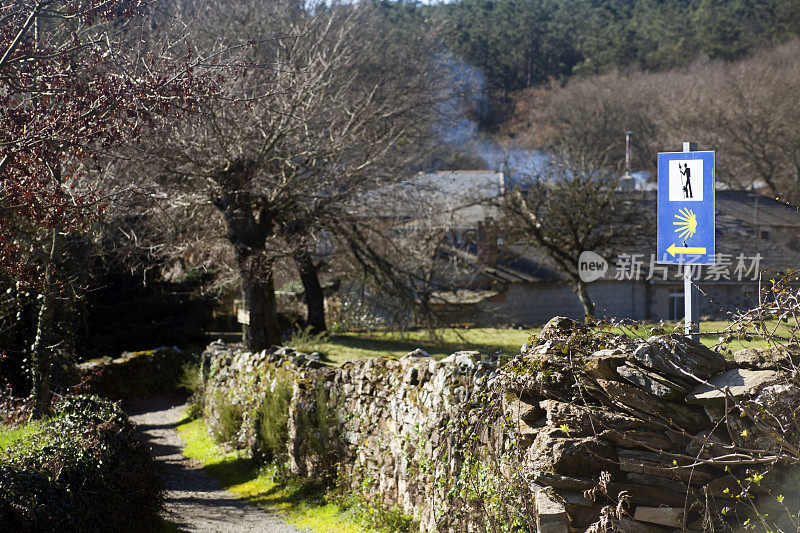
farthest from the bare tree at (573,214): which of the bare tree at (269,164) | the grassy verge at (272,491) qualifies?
the grassy verge at (272,491)

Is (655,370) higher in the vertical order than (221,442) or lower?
higher

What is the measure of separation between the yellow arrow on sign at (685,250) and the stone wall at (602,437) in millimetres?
585

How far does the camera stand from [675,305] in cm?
2977

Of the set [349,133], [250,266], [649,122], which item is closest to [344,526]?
[250,266]

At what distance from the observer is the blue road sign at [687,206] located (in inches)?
181

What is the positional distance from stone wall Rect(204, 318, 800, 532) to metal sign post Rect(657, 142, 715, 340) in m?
0.50

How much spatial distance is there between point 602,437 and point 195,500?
588 centimetres

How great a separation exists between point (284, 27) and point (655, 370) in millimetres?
16517

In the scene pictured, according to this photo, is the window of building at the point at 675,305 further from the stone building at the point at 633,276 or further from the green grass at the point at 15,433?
the green grass at the point at 15,433

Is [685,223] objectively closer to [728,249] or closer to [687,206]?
[687,206]

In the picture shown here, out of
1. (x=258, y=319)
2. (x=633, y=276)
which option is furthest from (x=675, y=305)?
(x=258, y=319)

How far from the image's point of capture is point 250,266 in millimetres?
12641

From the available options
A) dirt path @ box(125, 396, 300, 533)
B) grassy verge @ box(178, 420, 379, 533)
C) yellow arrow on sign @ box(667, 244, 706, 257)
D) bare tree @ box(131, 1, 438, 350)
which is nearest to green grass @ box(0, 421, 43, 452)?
dirt path @ box(125, 396, 300, 533)

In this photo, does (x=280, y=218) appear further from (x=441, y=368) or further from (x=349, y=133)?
(x=441, y=368)
